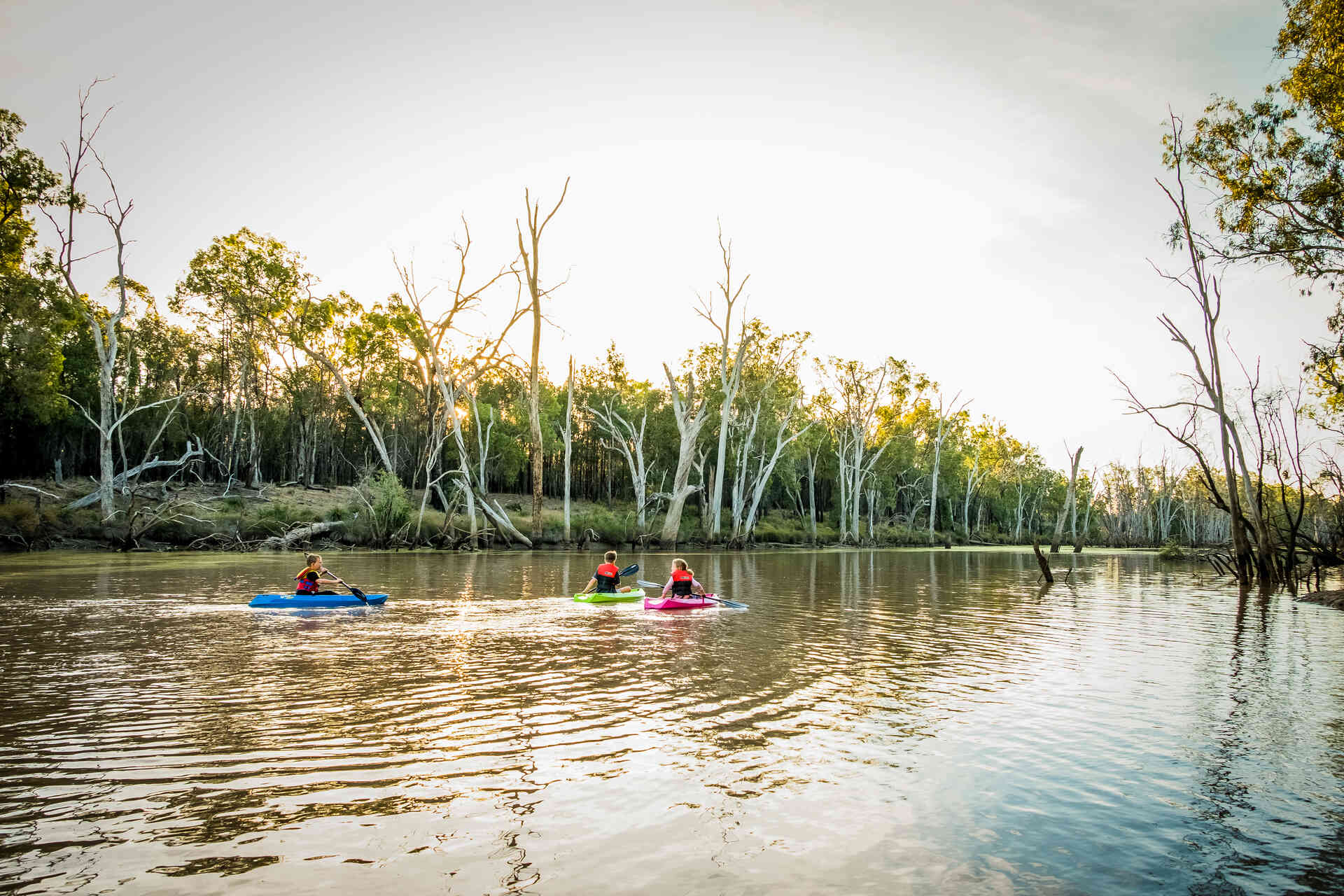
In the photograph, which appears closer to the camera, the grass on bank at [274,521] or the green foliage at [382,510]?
the grass on bank at [274,521]

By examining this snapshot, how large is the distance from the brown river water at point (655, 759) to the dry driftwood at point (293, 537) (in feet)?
75.5

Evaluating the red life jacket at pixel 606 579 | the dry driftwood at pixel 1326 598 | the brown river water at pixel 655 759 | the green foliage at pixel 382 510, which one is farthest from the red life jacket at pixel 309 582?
the dry driftwood at pixel 1326 598

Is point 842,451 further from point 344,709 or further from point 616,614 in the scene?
point 344,709

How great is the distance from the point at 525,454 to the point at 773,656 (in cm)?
5931

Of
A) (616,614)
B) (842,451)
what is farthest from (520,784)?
(842,451)

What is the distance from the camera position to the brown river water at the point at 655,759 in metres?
4.72

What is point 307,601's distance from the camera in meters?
16.6

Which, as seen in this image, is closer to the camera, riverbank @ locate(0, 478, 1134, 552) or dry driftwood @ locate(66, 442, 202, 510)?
riverbank @ locate(0, 478, 1134, 552)

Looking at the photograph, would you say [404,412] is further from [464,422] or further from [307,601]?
[307,601]

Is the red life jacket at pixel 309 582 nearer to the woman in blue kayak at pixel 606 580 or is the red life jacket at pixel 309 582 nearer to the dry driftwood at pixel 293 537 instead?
the woman in blue kayak at pixel 606 580

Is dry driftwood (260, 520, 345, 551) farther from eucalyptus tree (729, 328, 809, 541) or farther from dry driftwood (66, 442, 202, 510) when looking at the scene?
eucalyptus tree (729, 328, 809, 541)

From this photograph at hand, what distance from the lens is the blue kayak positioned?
1642 centimetres

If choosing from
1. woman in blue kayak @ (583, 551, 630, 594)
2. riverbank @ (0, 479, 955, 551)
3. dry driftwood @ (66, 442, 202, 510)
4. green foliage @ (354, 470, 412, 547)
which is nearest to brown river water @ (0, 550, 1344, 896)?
woman in blue kayak @ (583, 551, 630, 594)

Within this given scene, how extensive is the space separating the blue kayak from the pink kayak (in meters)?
6.05
